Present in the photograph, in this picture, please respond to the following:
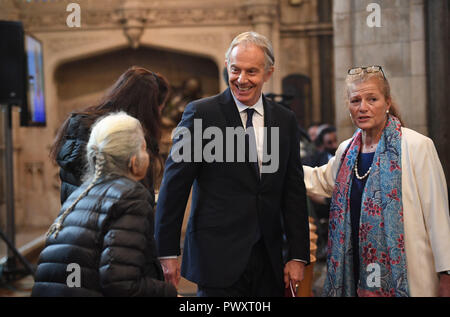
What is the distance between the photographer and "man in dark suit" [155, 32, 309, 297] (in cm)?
191

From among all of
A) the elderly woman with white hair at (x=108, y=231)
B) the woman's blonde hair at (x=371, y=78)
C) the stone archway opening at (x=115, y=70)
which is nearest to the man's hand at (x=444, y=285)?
the woman's blonde hair at (x=371, y=78)

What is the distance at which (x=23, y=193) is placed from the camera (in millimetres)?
8531

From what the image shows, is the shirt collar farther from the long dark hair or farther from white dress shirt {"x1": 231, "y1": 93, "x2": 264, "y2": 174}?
the long dark hair

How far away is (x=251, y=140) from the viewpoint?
1949mm

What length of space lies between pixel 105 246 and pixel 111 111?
2.62ft

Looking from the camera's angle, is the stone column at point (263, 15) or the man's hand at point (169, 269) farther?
the stone column at point (263, 15)

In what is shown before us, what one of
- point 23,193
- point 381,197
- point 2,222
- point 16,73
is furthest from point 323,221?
point 23,193

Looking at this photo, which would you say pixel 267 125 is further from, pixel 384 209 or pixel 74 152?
pixel 74 152

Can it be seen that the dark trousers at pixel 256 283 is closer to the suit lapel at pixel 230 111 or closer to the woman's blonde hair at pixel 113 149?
the suit lapel at pixel 230 111

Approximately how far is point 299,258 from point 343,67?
2.33 m

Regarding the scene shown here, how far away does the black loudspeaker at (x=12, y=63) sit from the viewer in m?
4.73

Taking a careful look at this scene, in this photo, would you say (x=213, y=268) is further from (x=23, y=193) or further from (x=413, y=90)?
(x=23, y=193)

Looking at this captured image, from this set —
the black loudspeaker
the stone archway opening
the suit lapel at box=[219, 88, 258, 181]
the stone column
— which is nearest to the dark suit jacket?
the suit lapel at box=[219, 88, 258, 181]

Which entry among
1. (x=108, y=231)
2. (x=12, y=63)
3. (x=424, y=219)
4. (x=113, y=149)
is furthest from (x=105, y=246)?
(x=12, y=63)
